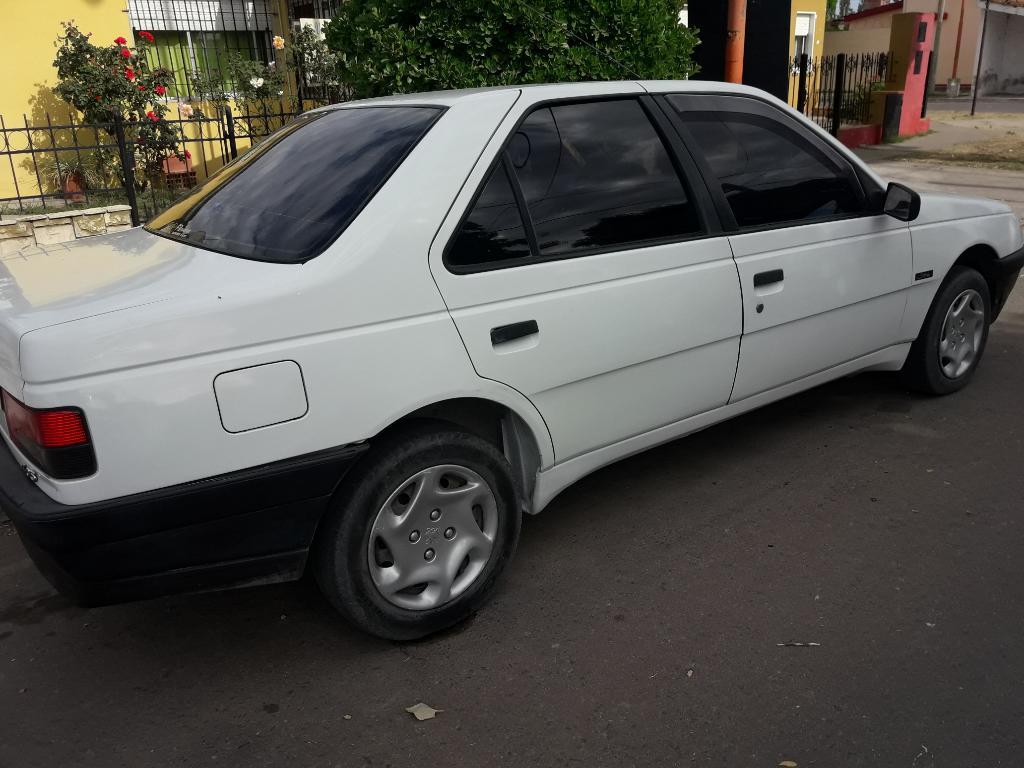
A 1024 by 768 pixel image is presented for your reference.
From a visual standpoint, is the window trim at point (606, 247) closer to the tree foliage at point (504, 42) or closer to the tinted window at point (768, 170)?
the tinted window at point (768, 170)

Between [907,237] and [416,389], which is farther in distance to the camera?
[907,237]

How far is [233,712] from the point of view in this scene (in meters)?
2.85

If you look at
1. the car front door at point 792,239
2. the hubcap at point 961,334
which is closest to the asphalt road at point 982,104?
the hubcap at point 961,334

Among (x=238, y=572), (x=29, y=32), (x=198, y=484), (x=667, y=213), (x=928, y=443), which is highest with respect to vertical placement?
(x=29, y=32)

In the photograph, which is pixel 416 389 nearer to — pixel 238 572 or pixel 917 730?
pixel 238 572

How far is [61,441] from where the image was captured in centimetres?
242

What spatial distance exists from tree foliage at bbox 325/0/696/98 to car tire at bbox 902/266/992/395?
257 cm

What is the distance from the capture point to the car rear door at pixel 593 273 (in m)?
3.07

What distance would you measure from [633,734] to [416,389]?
47.0 inches

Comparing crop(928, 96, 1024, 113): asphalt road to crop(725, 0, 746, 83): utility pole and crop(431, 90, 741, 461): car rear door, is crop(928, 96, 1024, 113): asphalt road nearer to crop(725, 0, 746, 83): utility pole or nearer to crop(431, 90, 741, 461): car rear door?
crop(725, 0, 746, 83): utility pole

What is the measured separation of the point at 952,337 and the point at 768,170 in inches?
70.8

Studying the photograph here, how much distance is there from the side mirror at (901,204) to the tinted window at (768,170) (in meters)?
0.14

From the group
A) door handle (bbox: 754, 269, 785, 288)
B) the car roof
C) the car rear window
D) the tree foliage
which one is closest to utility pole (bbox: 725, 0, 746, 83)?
the tree foliage

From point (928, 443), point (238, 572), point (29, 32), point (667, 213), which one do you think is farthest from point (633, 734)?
point (29, 32)
